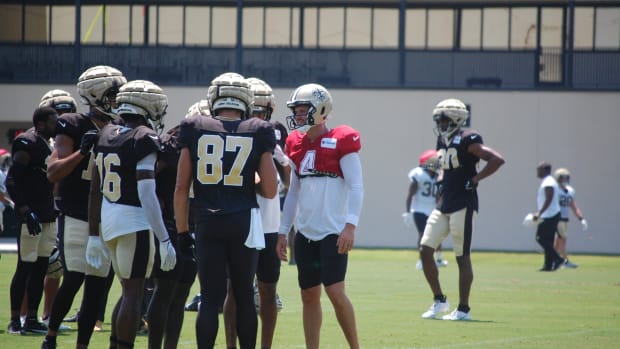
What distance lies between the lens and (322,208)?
886 centimetres

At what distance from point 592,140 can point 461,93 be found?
415 cm

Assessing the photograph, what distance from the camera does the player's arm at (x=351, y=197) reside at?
866 centimetres

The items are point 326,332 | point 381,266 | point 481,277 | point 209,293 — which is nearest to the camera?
point 209,293

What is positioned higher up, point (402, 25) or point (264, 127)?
point (402, 25)

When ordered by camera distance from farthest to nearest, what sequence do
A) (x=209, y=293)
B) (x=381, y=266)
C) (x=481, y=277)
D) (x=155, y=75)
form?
(x=155, y=75) < (x=381, y=266) < (x=481, y=277) < (x=209, y=293)

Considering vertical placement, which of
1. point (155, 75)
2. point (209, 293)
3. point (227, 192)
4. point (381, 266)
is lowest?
point (381, 266)

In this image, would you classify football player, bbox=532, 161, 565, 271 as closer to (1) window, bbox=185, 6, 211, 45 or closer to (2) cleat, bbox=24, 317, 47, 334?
(2) cleat, bbox=24, 317, 47, 334

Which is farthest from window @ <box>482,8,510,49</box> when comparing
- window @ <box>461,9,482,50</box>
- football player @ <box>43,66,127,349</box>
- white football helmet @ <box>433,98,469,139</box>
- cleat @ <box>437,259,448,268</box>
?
football player @ <box>43,66,127,349</box>

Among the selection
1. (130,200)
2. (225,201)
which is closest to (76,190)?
(130,200)

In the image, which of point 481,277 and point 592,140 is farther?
point 592,140

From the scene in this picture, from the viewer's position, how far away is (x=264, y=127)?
25.7 ft

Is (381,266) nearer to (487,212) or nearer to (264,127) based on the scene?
(487,212)

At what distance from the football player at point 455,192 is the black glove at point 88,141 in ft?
18.1

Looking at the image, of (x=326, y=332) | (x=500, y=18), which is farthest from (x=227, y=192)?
(x=500, y=18)
